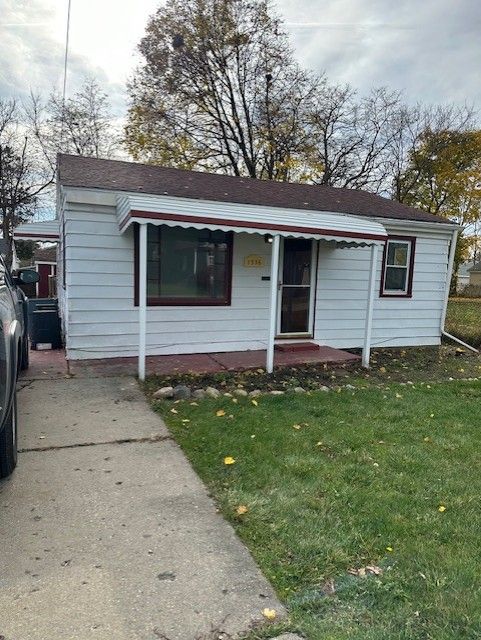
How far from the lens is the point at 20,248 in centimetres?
3067

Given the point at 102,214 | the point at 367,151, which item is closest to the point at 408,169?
the point at 367,151

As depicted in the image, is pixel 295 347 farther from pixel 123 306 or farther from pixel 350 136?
pixel 350 136

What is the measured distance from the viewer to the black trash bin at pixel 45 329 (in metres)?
8.16

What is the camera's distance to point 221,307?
7668 millimetres

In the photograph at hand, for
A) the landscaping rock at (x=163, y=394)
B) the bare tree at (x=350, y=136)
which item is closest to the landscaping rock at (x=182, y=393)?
the landscaping rock at (x=163, y=394)

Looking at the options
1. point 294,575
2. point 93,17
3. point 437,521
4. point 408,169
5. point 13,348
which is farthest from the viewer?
point 408,169

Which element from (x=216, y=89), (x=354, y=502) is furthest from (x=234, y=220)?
(x=216, y=89)

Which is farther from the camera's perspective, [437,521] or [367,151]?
[367,151]

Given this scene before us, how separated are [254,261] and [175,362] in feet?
7.53

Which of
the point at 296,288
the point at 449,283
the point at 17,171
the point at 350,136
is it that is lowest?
the point at 296,288

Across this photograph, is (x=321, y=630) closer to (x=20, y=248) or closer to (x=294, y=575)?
(x=294, y=575)

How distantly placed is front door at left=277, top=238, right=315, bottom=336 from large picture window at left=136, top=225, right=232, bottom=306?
113 cm

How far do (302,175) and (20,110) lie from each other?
1566 centimetres

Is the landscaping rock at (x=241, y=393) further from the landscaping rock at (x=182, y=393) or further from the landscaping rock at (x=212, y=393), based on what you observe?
the landscaping rock at (x=182, y=393)
